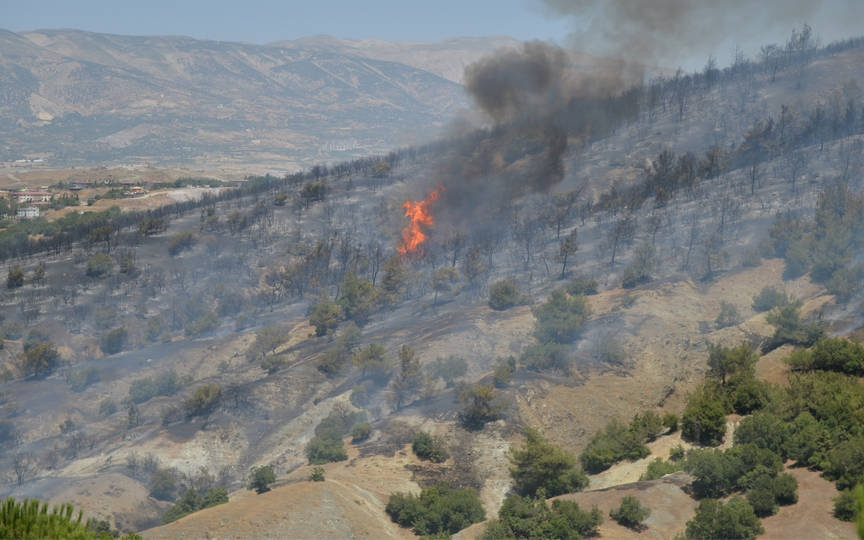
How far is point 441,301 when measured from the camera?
98812 millimetres

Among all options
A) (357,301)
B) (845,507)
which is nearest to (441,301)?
(357,301)

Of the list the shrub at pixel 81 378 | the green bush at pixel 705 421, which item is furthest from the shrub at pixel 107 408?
the green bush at pixel 705 421

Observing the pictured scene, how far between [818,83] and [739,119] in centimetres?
1606

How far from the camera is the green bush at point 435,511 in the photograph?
3859cm

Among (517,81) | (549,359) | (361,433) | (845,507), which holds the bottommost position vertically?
(361,433)

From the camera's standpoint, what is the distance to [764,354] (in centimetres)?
5462

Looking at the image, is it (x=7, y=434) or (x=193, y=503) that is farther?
(x=7, y=434)

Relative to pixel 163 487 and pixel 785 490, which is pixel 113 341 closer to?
pixel 163 487

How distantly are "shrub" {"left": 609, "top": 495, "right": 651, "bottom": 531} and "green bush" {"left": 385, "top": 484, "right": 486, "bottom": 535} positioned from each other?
8625 millimetres

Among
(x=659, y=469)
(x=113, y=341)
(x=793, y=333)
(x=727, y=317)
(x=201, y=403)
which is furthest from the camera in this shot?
(x=113, y=341)

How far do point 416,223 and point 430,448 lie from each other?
263 feet

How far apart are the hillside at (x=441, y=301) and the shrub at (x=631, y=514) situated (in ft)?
2.34

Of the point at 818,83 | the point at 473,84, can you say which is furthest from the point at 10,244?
the point at 818,83

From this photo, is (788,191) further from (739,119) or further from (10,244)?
(10,244)
